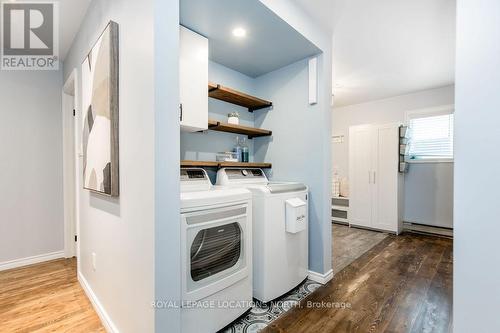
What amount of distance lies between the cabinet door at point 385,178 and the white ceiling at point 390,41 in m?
0.85

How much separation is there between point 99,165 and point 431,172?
194 inches

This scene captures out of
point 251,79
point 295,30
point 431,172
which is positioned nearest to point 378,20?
point 295,30

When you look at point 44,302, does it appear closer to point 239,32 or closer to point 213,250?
point 213,250

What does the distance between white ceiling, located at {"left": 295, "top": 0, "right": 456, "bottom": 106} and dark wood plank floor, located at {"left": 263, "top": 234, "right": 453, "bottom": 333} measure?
254cm

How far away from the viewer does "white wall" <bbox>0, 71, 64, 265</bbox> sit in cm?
265

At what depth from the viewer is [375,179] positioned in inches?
167

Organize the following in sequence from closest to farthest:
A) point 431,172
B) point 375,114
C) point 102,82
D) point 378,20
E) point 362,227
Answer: point 102,82 → point 378,20 → point 431,172 → point 362,227 → point 375,114

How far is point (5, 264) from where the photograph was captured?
2641 millimetres

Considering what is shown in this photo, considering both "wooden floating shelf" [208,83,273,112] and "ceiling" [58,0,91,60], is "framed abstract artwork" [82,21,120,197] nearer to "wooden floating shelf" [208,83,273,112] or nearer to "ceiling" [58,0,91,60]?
"ceiling" [58,0,91,60]

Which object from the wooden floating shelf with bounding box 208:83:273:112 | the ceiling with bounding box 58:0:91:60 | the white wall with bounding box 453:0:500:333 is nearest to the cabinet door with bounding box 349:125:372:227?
the wooden floating shelf with bounding box 208:83:273:112

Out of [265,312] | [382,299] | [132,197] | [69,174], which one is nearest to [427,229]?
[382,299]

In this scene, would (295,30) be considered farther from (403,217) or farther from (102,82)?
(403,217)

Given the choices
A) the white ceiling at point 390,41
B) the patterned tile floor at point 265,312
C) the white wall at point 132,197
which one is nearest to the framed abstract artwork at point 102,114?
the white wall at point 132,197

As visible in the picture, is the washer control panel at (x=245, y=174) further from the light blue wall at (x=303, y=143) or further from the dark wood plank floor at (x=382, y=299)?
the dark wood plank floor at (x=382, y=299)
